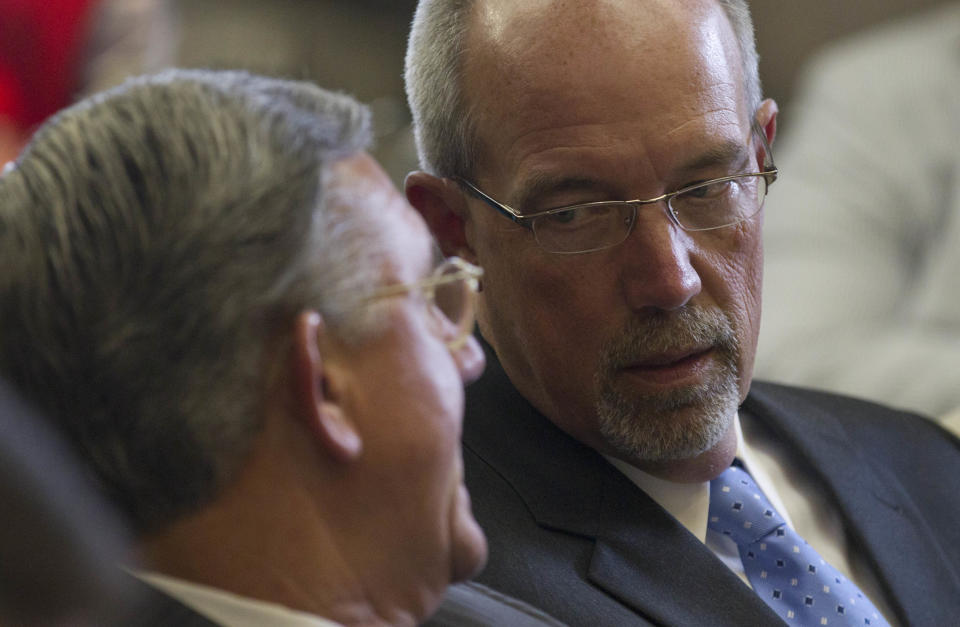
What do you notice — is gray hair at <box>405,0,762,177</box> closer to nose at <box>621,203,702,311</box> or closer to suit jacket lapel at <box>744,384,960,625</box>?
nose at <box>621,203,702,311</box>

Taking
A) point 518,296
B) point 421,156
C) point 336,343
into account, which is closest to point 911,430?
point 518,296

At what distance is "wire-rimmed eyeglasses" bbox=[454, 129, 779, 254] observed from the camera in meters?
1.44

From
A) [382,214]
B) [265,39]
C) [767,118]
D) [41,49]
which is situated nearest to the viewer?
[382,214]

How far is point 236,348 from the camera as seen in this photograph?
0.90m

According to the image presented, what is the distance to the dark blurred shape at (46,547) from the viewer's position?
593 mm

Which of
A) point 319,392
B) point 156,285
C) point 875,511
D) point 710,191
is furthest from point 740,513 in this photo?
point 156,285

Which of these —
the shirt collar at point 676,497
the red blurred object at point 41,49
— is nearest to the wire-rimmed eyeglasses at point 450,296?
the shirt collar at point 676,497

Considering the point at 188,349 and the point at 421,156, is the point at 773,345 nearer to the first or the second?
the point at 421,156

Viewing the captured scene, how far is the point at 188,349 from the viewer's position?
2.92ft

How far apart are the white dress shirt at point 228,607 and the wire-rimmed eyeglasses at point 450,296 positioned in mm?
277

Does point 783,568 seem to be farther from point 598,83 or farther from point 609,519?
point 598,83

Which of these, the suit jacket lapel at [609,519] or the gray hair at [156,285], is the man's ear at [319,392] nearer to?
the gray hair at [156,285]

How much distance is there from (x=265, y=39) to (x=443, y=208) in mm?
3327

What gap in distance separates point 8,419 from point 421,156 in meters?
1.02
